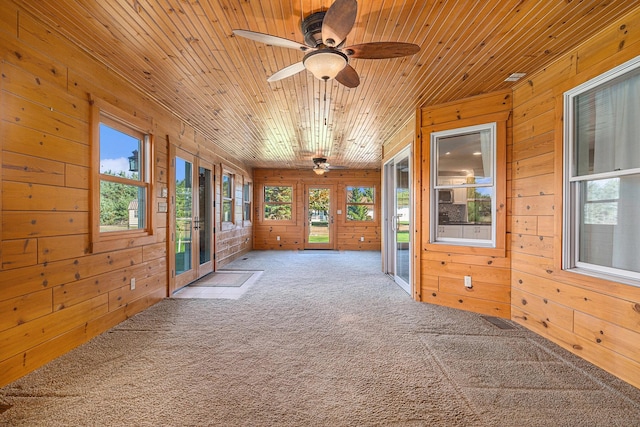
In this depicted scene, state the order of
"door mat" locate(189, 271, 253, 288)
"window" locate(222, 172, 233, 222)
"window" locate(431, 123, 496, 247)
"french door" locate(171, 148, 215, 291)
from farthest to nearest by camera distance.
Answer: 1. "window" locate(222, 172, 233, 222)
2. "door mat" locate(189, 271, 253, 288)
3. "french door" locate(171, 148, 215, 291)
4. "window" locate(431, 123, 496, 247)

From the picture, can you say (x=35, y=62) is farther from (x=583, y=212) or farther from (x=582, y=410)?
(x=583, y=212)

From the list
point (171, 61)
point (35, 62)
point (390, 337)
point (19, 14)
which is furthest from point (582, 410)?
point (19, 14)

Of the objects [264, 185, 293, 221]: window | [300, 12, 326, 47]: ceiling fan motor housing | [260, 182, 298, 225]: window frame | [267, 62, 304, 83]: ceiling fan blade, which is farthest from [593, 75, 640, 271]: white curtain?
[264, 185, 293, 221]: window

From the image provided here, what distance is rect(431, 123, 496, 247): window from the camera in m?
3.27

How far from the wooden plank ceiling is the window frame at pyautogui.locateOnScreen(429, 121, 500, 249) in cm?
41

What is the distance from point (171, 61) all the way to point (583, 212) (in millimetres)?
3871

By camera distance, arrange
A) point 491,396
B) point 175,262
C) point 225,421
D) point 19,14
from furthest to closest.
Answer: point 175,262, point 19,14, point 491,396, point 225,421

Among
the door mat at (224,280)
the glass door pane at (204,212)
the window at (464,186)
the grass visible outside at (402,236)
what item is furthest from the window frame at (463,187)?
the glass door pane at (204,212)

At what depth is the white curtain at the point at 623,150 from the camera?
1.97m

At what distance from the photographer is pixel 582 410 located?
1650mm

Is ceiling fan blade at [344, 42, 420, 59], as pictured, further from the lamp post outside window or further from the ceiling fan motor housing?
the lamp post outside window

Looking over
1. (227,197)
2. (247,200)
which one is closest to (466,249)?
(227,197)

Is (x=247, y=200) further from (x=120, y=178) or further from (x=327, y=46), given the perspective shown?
(x=327, y=46)

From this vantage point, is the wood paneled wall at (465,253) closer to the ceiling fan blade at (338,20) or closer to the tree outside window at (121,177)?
the ceiling fan blade at (338,20)
